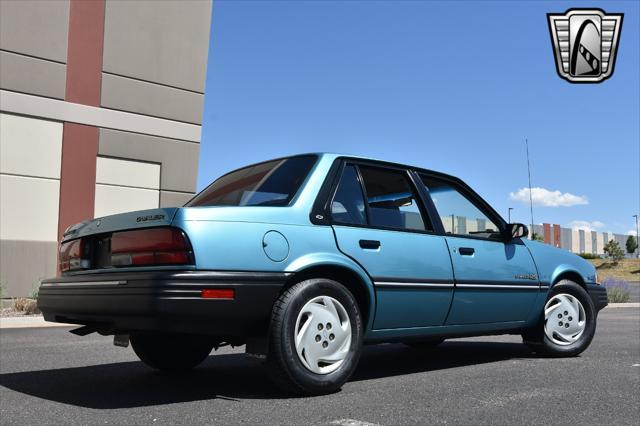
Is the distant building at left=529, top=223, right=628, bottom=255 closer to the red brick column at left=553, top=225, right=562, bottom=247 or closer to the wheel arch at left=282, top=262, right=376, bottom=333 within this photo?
the red brick column at left=553, top=225, right=562, bottom=247

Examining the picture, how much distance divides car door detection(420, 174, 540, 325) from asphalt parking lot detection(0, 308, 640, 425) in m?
0.48

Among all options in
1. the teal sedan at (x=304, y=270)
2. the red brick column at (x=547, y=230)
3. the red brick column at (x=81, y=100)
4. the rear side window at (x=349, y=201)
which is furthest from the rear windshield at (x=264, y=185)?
the red brick column at (x=547, y=230)

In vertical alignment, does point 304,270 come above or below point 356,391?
above

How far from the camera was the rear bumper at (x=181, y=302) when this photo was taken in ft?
12.2

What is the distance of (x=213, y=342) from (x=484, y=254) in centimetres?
238

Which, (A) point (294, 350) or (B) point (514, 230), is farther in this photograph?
(B) point (514, 230)

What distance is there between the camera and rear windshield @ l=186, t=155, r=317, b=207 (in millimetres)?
4473

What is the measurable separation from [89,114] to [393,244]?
13.3 metres

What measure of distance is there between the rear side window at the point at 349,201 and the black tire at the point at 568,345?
2.43 m

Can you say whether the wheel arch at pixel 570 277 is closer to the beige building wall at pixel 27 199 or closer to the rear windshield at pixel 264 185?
the rear windshield at pixel 264 185

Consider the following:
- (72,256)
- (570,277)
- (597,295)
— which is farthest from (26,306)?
(597,295)

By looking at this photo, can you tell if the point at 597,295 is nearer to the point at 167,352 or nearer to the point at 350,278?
the point at 350,278

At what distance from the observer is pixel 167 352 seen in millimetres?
5098

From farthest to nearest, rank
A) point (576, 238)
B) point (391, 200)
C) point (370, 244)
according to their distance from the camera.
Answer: point (576, 238) → point (391, 200) → point (370, 244)
